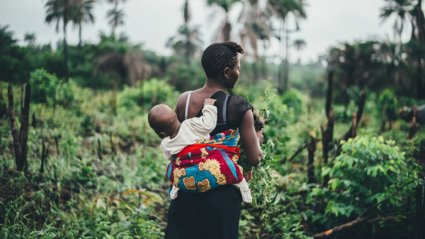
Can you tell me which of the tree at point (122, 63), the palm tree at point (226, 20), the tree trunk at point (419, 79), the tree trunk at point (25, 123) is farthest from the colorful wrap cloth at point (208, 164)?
the tree at point (122, 63)

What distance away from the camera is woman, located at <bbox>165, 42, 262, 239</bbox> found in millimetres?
2021

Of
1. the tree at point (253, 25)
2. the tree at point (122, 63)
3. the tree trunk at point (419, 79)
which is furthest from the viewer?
the tree at point (122, 63)

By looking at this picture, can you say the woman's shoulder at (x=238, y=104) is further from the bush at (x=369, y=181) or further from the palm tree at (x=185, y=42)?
the palm tree at (x=185, y=42)

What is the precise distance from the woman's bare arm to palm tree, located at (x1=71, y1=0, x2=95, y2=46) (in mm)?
15281

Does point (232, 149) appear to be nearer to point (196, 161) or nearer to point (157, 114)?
point (196, 161)

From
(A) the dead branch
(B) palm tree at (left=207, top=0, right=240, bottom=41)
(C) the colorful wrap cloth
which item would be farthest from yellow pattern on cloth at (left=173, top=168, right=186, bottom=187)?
(B) palm tree at (left=207, top=0, right=240, bottom=41)

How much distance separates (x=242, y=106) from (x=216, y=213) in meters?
0.60

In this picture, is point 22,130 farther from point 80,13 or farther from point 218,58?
point 80,13

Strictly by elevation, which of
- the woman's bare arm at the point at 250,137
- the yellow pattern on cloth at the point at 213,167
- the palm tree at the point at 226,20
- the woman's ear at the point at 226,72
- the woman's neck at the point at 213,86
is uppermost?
the palm tree at the point at 226,20

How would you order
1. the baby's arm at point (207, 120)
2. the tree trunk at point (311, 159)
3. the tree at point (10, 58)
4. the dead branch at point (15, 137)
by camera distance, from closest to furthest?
the baby's arm at point (207, 120) → the dead branch at point (15, 137) → the tree trunk at point (311, 159) → the tree at point (10, 58)

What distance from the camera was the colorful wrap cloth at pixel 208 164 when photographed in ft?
6.63

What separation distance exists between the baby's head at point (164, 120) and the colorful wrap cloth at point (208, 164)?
13cm

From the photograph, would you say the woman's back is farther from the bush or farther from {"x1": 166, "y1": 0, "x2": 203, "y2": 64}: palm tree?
{"x1": 166, "y1": 0, "x2": 203, "y2": 64}: palm tree

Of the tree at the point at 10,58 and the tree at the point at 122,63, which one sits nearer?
the tree at the point at 10,58
